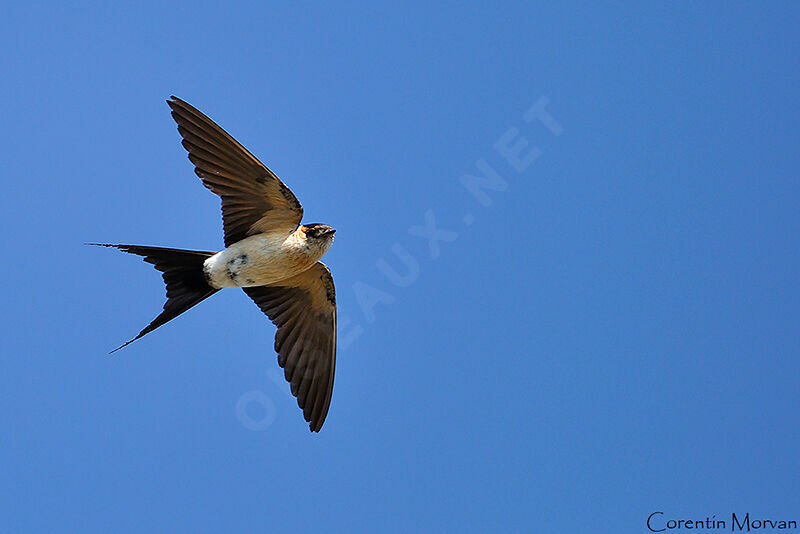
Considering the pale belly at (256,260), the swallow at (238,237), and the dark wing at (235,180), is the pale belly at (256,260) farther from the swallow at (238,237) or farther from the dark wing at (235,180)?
the dark wing at (235,180)

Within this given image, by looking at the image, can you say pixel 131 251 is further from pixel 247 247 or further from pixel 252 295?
pixel 252 295

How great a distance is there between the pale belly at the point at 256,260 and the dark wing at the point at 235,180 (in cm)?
10

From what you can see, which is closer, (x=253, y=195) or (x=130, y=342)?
(x=130, y=342)

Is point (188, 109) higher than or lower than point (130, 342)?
higher

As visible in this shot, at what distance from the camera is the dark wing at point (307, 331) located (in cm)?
639

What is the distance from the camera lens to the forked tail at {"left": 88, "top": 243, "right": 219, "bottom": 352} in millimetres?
5652

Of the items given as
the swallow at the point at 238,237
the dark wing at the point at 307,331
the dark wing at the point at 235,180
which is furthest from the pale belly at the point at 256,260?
the dark wing at the point at 307,331

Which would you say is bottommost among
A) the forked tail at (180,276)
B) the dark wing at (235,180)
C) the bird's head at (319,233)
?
the forked tail at (180,276)

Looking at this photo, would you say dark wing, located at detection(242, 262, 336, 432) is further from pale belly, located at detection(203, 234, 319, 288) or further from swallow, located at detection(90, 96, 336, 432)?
pale belly, located at detection(203, 234, 319, 288)

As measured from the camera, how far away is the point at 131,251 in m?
5.40

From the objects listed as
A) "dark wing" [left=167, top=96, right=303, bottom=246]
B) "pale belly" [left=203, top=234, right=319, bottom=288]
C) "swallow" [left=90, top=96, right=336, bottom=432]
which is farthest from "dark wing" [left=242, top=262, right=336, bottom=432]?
"dark wing" [left=167, top=96, right=303, bottom=246]

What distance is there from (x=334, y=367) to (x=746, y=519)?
312 cm

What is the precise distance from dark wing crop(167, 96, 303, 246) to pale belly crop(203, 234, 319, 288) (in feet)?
0.33

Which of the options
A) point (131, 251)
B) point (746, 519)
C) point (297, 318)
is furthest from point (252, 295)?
point (746, 519)
